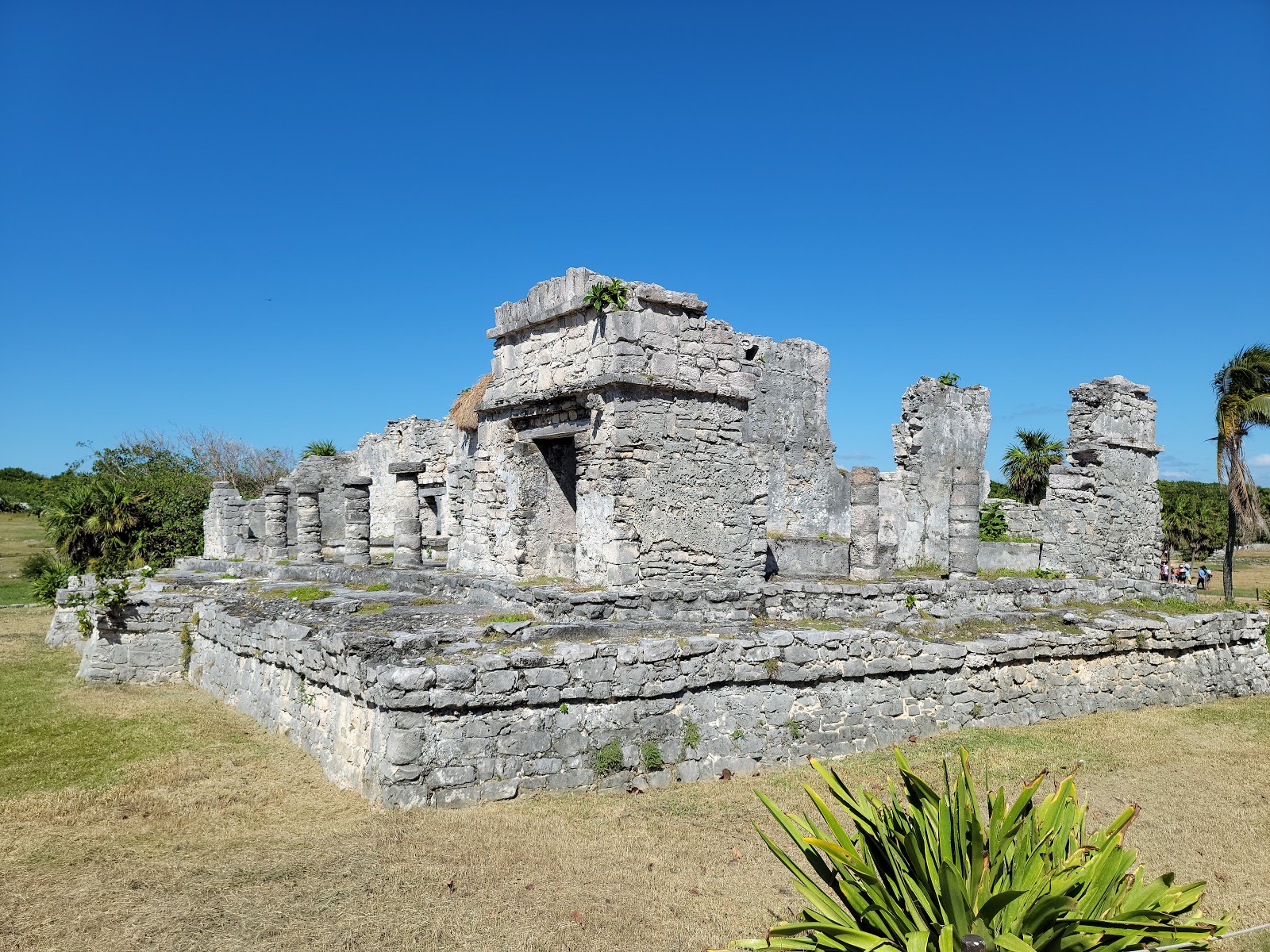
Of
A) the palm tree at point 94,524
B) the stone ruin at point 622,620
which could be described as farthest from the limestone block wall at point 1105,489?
the palm tree at point 94,524

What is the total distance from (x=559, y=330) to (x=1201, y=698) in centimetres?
799

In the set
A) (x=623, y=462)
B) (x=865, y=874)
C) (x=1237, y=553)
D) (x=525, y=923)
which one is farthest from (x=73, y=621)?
(x=1237, y=553)

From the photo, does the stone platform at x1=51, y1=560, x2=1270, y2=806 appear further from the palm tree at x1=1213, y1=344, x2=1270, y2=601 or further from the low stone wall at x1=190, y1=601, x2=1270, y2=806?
the palm tree at x1=1213, y1=344, x2=1270, y2=601

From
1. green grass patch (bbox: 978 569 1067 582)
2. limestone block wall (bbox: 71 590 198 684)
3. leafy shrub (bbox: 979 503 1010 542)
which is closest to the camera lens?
limestone block wall (bbox: 71 590 198 684)

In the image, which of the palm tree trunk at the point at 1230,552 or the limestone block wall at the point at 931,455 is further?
the palm tree trunk at the point at 1230,552

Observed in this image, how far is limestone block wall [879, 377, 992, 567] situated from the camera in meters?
16.0

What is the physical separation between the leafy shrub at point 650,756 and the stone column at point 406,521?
25.5 feet

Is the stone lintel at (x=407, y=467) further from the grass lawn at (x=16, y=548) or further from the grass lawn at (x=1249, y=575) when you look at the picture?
the grass lawn at (x=1249, y=575)

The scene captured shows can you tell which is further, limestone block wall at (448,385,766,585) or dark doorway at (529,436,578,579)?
dark doorway at (529,436,578,579)

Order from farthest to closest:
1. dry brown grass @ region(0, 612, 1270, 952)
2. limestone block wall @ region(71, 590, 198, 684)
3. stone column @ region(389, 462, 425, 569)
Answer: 1. stone column @ region(389, 462, 425, 569)
2. limestone block wall @ region(71, 590, 198, 684)
3. dry brown grass @ region(0, 612, 1270, 952)

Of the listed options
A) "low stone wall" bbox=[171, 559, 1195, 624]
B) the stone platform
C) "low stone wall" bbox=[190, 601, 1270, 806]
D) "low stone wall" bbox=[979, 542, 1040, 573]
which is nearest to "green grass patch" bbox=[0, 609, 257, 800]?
the stone platform

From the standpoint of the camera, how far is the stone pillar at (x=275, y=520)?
16547mm

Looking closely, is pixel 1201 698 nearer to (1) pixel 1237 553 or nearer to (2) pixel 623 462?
(2) pixel 623 462

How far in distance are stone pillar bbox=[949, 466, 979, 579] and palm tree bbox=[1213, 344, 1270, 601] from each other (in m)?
7.14
